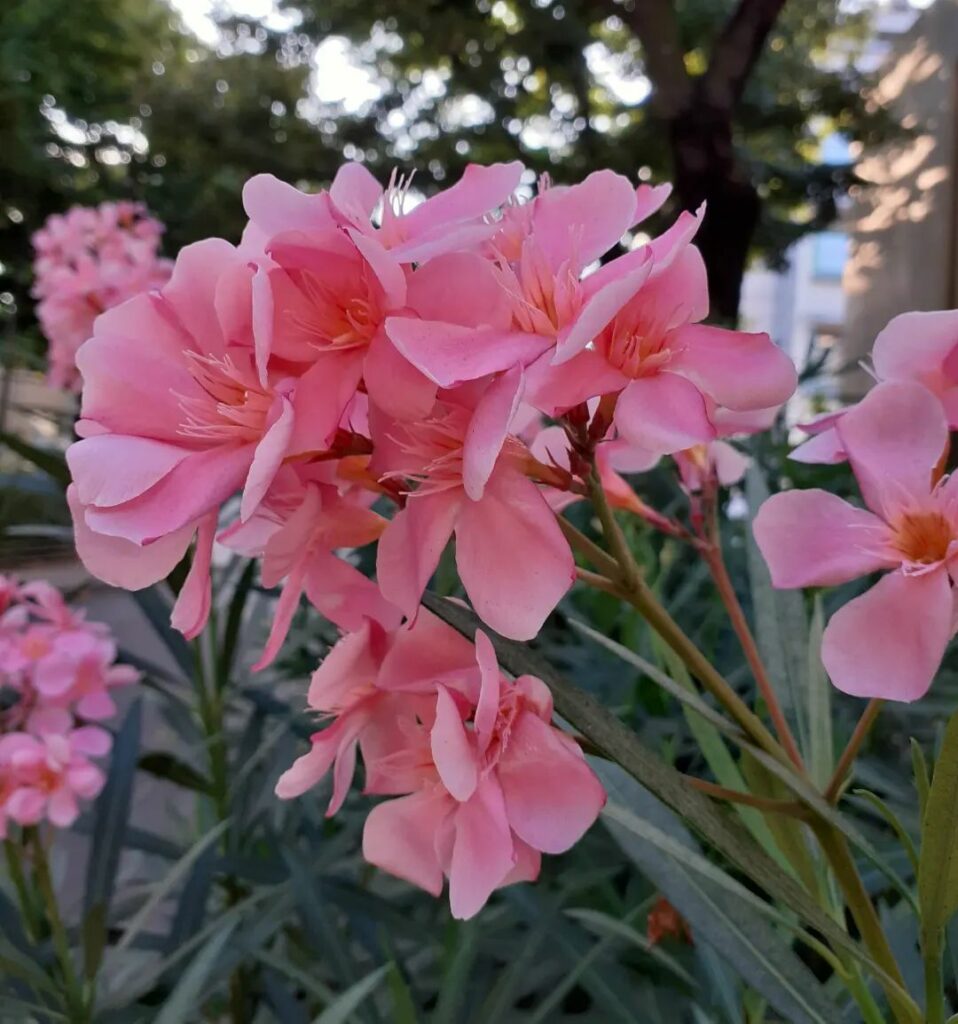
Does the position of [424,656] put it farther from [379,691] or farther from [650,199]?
[650,199]

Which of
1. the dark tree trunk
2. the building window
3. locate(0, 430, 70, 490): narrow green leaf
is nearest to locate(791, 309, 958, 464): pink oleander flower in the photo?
locate(0, 430, 70, 490): narrow green leaf

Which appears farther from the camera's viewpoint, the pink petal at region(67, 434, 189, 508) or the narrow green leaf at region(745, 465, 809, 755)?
the narrow green leaf at region(745, 465, 809, 755)

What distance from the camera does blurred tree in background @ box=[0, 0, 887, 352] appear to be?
4504 millimetres

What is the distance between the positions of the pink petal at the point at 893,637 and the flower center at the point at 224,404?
0.73 ft

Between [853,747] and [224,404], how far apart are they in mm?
282

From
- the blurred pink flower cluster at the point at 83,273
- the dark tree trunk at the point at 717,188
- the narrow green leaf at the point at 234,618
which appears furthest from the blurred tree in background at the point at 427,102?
the narrow green leaf at the point at 234,618

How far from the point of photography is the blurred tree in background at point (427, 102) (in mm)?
4504

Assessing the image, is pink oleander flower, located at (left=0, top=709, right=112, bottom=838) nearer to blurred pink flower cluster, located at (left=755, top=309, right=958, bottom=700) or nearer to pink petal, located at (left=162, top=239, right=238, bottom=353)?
pink petal, located at (left=162, top=239, right=238, bottom=353)

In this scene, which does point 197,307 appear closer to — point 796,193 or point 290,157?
point 290,157

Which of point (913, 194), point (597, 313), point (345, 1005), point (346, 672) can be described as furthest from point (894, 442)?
point (913, 194)

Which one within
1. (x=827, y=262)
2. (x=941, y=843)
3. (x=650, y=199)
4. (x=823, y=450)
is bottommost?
(x=827, y=262)

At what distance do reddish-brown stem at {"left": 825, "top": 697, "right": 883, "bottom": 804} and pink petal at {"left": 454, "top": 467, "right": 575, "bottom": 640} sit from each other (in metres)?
0.14

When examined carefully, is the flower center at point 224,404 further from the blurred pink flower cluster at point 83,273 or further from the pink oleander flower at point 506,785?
the blurred pink flower cluster at point 83,273

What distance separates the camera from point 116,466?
0.97 feet
